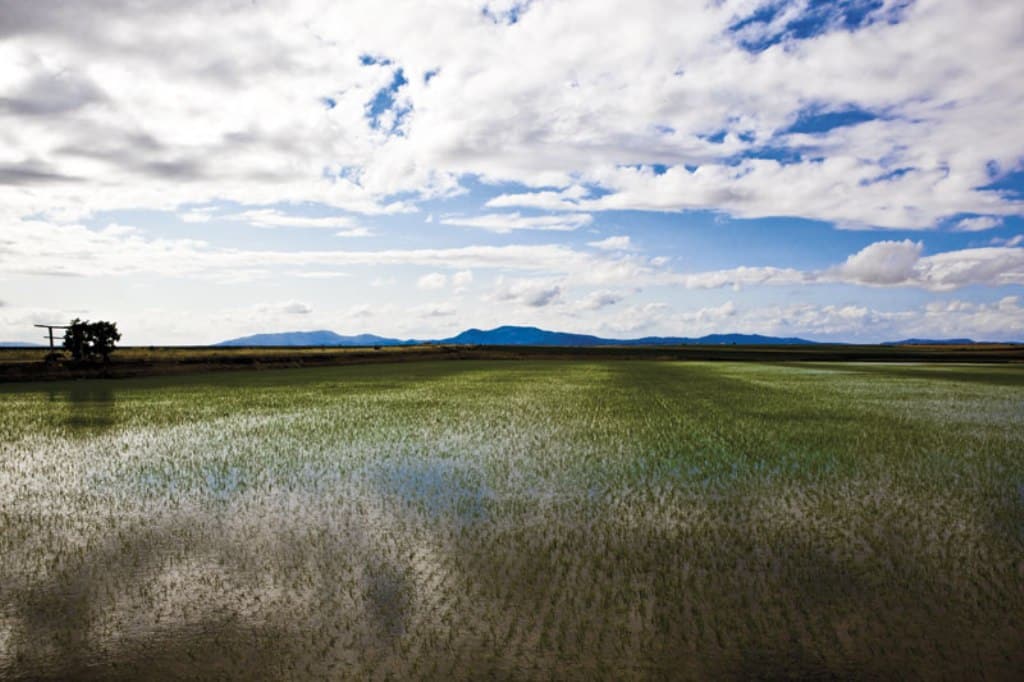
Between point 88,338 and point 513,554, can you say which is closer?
point 513,554

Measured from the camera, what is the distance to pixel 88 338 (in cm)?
6831

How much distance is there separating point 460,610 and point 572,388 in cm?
4032

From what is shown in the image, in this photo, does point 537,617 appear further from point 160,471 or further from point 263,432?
point 263,432

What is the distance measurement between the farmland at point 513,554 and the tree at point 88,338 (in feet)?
167

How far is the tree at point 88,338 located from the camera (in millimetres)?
67750

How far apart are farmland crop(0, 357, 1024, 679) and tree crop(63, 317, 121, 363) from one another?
2000 inches

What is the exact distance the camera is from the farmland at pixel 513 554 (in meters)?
7.62

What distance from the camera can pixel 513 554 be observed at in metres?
11.1

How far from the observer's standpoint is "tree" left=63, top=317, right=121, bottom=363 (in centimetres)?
6775

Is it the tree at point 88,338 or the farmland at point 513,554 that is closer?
the farmland at point 513,554

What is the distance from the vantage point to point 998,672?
7.17 metres

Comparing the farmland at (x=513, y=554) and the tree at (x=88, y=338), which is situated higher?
the tree at (x=88, y=338)

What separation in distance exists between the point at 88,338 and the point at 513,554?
243ft

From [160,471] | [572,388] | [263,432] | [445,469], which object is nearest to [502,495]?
[445,469]
